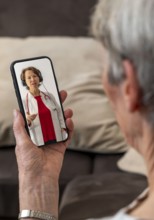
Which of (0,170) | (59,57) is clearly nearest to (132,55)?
(0,170)

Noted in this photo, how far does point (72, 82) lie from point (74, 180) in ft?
1.60

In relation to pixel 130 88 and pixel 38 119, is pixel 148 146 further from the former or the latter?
pixel 38 119

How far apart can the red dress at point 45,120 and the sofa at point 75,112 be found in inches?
12.8

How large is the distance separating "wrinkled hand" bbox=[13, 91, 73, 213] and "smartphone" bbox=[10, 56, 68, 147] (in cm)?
2

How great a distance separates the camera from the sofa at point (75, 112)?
1747 millimetres

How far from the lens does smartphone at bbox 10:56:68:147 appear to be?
135 centimetres

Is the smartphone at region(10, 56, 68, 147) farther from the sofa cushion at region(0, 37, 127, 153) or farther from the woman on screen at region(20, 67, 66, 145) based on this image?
the sofa cushion at region(0, 37, 127, 153)

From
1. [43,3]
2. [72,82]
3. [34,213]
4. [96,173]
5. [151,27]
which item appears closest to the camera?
[151,27]

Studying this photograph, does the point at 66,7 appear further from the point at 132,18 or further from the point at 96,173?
the point at 132,18

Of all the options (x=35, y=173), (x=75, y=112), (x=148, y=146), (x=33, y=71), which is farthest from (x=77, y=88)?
(x=148, y=146)

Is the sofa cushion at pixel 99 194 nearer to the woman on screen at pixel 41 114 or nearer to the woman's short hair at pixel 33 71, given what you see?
the woman on screen at pixel 41 114

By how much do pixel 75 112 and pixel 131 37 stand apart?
1.31 meters

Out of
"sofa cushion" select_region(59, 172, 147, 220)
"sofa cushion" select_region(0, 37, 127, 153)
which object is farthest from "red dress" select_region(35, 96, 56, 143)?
"sofa cushion" select_region(0, 37, 127, 153)

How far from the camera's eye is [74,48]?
7.66ft
